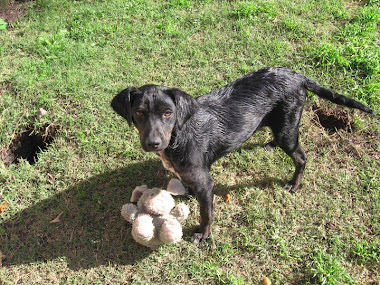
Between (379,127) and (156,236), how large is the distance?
3.67 m

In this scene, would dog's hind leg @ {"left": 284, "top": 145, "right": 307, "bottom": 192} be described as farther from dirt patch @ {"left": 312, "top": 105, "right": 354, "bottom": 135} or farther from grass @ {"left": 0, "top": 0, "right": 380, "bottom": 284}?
dirt patch @ {"left": 312, "top": 105, "right": 354, "bottom": 135}

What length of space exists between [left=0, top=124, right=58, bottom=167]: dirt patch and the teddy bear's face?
213 cm

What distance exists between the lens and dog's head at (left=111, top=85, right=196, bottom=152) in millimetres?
3215

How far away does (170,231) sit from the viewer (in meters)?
3.43

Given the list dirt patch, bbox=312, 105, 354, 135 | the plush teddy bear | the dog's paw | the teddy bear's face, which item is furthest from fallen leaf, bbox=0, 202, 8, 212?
dirt patch, bbox=312, 105, 354, 135

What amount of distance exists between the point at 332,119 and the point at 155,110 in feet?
10.1

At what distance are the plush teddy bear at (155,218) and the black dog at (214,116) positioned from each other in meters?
0.31

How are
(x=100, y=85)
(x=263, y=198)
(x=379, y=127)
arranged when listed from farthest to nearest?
(x=100, y=85)
(x=379, y=127)
(x=263, y=198)

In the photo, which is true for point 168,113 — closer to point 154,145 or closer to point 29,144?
point 154,145

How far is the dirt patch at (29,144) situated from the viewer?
4891mm

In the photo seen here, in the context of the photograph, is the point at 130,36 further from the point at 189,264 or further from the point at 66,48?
the point at 189,264

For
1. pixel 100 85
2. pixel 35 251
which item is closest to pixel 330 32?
pixel 100 85

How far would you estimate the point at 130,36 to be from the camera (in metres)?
6.29

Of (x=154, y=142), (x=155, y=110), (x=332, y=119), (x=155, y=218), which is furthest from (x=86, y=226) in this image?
(x=332, y=119)
